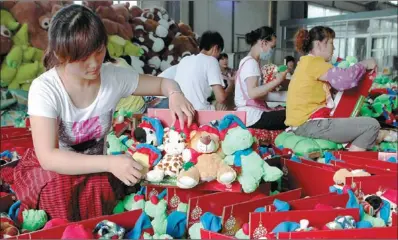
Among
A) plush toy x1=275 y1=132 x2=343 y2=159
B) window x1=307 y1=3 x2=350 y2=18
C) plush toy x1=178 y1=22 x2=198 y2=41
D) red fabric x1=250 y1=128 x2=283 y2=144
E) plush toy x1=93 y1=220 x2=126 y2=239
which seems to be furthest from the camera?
window x1=307 y1=3 x2=350 y2=18

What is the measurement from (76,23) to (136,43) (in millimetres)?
2499

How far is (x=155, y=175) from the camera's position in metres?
0.82

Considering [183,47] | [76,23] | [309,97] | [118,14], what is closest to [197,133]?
[76,23]

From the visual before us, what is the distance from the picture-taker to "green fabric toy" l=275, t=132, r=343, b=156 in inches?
53.5

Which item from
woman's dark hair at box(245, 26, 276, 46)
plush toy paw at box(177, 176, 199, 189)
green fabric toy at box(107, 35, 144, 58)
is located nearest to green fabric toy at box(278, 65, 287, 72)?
woman's dark hair at box(245, 26, 276, 46)

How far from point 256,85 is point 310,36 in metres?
0.30

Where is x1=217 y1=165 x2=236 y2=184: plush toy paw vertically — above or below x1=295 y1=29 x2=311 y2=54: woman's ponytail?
A: below

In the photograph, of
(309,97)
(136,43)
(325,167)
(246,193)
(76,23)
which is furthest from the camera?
(136,43)

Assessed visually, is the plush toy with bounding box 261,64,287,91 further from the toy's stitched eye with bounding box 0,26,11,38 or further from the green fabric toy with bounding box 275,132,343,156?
the toy's stitched eye with bounding box 0,26,11,38

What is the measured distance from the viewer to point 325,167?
3.30 feet

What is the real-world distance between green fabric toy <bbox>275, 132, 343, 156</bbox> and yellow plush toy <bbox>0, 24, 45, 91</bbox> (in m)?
1.52

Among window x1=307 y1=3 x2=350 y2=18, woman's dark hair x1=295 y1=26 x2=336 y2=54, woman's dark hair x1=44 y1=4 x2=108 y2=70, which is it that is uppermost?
window x1=307 y1=3 x2=350 y2=18

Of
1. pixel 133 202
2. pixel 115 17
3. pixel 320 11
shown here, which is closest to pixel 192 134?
pixel 133 202

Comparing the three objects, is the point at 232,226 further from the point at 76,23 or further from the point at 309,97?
the point at 309,97
